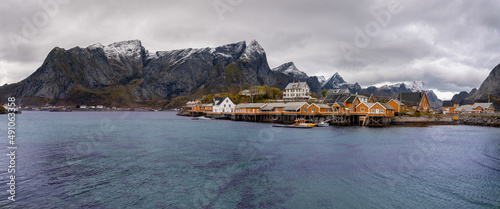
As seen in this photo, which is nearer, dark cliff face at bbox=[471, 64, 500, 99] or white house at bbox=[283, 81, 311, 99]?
white house at bbox=[283, 81, 311, 99]

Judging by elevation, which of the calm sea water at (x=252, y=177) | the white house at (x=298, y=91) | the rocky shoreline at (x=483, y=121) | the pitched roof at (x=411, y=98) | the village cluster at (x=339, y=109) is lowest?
the calm sea water at (x=252, y=177)

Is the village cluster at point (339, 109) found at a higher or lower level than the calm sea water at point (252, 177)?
higher

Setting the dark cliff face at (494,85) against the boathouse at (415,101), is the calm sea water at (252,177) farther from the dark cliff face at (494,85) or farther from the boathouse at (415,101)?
the dark cliff face at (494,85)

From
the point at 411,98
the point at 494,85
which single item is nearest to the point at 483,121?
the point at 411,98

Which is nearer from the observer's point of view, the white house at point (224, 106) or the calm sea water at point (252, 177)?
the calm sea water at point (252, 177)

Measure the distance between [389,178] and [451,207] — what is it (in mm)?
5805

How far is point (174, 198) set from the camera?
17625mm

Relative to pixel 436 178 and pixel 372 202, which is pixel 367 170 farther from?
pixel 372 202

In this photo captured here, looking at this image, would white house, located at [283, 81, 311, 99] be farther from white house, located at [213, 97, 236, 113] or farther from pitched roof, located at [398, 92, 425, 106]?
pitched roof, located at [398, 92, 425, 106]

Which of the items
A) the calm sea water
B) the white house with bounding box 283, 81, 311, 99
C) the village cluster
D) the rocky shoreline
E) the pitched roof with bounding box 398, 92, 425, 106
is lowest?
the calm sea water

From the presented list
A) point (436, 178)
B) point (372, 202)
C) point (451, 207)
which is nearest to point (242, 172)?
point (372, 202)

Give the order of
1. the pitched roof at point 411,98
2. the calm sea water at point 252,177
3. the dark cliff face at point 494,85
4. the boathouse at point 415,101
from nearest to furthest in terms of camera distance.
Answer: the calm sea water at point 252,177 → the boathouse at point 415,101 → the pitched roof at point 411,98 → the dark cliff face at point 494,85

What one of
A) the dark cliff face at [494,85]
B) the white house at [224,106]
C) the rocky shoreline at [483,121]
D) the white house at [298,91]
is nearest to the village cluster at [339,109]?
the white house at [224,106]

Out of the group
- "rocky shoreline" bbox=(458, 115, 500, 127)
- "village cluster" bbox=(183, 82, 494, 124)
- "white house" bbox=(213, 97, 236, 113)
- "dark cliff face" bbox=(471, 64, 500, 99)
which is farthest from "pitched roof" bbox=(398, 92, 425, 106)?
"dark cliff face" bbox=(471, 64, 500, 99)
